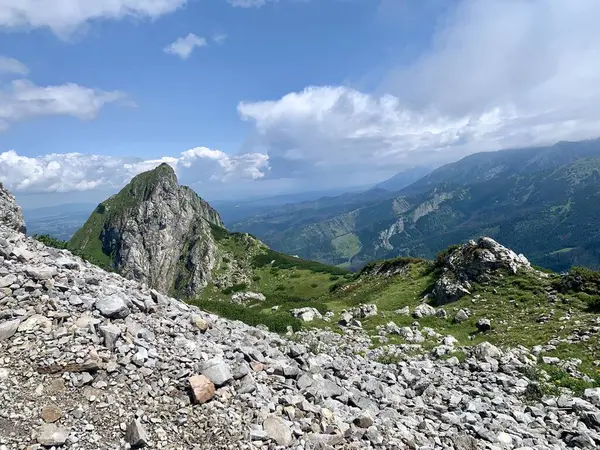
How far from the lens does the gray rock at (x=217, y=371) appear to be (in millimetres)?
11453

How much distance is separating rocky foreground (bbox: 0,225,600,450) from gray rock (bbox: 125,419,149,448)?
0.03 metres

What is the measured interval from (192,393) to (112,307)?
506 cm

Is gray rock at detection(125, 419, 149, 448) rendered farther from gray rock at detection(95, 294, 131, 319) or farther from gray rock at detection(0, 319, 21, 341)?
gray rock at detection(0, 319, 21, 341)

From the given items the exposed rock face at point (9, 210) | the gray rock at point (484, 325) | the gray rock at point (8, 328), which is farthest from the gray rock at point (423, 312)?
the exposed rock face at point (9, 210)

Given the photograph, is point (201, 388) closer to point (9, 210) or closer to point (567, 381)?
point (567, 381)

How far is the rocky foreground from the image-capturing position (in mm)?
9852

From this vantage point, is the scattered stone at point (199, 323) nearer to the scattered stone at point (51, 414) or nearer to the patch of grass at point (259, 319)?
the scattered stone at point (51, 414)

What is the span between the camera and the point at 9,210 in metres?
41.4

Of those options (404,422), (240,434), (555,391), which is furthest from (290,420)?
(555,391)

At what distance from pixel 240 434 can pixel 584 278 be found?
117 feet

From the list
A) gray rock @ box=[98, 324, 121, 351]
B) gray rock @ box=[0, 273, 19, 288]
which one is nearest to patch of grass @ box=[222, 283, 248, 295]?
gray rock @ box=[0, 273, 19, 288]

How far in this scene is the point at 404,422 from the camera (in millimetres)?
12133

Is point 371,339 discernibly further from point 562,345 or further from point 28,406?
point 28,406

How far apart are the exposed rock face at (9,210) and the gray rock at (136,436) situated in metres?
33.2
